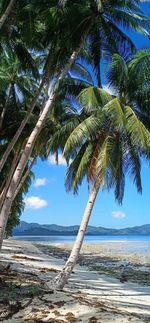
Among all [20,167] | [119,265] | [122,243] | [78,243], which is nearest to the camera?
[20,167]

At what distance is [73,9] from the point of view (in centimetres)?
1443

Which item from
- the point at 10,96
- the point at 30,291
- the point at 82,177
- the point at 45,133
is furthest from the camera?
the point at 10,96

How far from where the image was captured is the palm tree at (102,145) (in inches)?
554

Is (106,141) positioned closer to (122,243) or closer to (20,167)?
(20,167)

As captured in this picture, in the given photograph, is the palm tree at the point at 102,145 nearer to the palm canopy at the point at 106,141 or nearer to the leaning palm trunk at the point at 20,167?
the palm canopy at the point at 106,141

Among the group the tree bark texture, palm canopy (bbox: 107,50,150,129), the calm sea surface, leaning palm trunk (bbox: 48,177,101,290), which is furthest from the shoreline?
the calm sea surface

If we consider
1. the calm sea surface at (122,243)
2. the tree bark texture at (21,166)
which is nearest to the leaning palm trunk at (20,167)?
the tree bark texture at (21,166)

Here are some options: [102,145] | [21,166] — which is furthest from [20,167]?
[102,145]

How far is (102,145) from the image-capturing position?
14805mm

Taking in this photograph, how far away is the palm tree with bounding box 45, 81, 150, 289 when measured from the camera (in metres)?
14.1

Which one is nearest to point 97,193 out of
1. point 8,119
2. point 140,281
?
point 140,281

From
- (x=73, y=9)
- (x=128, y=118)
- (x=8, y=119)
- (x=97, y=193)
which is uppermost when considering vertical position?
(x=73, y=9)

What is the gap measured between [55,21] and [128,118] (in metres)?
3.90

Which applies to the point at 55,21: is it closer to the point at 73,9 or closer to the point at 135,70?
the point at 73,9
